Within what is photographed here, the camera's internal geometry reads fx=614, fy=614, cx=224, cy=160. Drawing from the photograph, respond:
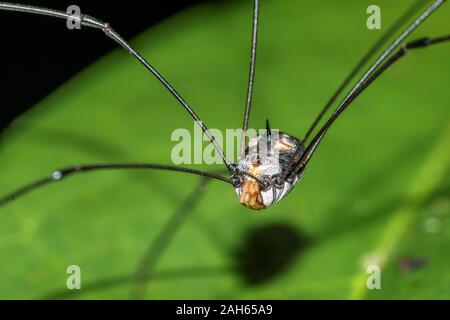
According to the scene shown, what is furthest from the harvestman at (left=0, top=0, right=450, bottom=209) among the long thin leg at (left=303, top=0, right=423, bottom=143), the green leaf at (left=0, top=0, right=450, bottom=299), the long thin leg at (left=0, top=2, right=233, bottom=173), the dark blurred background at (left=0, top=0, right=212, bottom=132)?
the dark blurred background at (left=0, top=0, right=212, bottom=132)

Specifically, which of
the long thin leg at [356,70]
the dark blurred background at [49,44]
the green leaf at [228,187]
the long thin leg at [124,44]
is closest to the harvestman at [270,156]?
the long thin leg at [124,44]

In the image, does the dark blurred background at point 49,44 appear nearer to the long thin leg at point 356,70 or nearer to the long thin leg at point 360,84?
the long thin leg at point 356,70

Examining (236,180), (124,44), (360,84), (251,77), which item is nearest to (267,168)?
(236,180)

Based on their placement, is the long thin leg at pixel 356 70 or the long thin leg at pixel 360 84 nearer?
the long thin leg at pixel 360 84

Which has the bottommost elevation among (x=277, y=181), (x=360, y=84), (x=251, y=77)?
(x=277, y=181)

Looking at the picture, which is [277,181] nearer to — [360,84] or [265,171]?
[265,171]

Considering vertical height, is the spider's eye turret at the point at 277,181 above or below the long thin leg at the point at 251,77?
below
